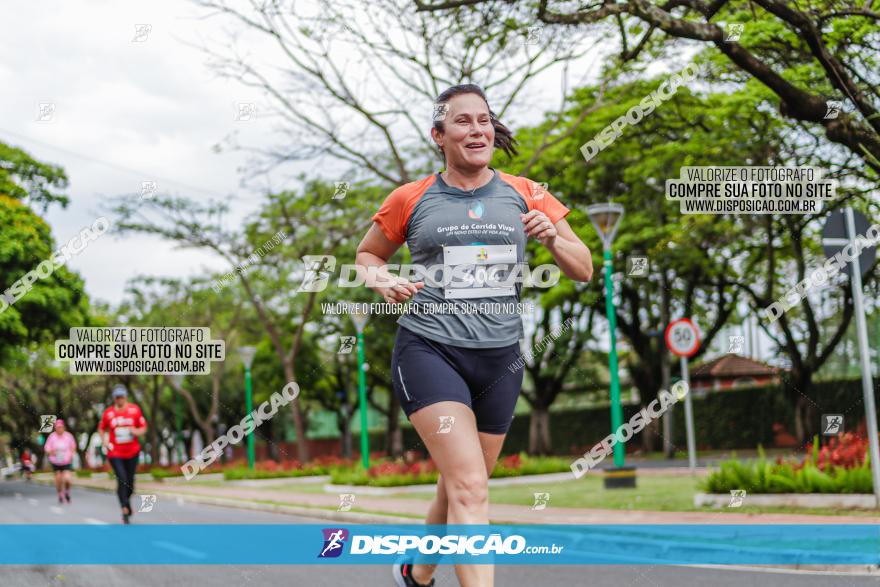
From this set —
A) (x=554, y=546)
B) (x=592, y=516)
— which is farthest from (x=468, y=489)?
(x=592, y=516)

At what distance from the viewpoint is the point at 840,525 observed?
7.98m

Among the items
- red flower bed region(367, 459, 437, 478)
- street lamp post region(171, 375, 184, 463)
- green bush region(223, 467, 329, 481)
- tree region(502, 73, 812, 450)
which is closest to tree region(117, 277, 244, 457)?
street lamp post region(171, 375, 184, 463)

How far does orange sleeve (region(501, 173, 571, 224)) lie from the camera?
12.3 feet

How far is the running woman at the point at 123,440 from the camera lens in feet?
37.2

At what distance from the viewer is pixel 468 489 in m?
3.43

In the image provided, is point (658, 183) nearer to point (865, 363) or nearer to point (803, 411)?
point (803, 411)

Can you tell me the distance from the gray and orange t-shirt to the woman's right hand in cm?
12

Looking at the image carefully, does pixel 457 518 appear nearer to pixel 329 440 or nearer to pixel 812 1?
pixel 812 1

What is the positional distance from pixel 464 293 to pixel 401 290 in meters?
0.27

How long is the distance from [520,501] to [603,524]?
13.6 ft

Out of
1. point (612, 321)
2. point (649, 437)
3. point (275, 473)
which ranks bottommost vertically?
point (275, 473)

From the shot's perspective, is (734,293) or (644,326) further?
(644,326)

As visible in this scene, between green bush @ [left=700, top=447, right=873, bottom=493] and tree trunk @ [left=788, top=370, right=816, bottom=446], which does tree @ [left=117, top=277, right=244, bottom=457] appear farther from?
green bush @ [left=700, top=447, right=873, bottom=493]

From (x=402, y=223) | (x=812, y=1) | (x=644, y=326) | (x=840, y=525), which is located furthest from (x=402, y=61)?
(x=644, y=326)
